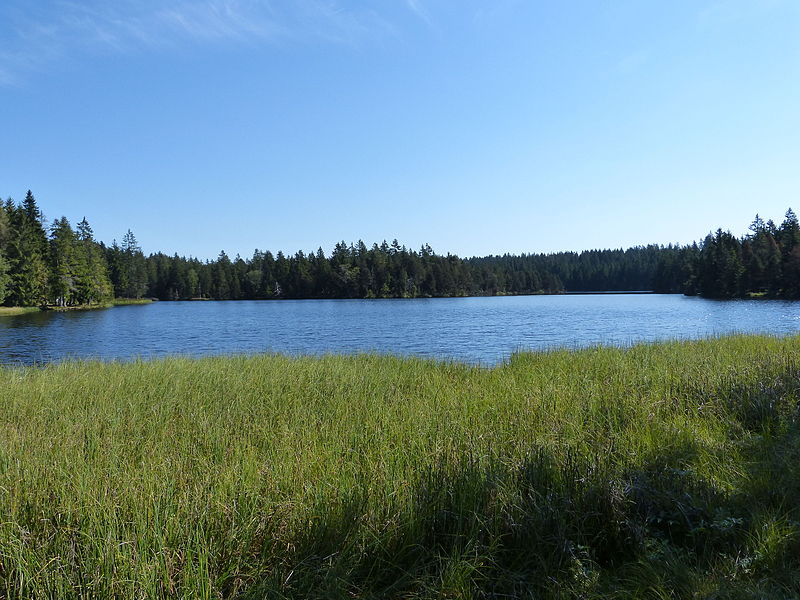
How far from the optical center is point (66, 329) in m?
37.0

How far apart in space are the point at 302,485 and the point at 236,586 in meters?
1.16

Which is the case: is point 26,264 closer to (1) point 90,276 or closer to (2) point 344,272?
(1) point 90,276

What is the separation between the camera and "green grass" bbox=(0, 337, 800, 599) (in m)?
3.30

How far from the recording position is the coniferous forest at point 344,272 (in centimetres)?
6284

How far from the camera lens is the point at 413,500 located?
4.23 m

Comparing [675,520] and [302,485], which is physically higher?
[302,485]

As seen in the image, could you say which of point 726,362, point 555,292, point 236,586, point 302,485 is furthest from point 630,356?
point 555,292

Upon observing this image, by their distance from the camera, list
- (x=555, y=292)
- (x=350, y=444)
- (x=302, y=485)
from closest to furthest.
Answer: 1. (x=302, y=485)
2. (x=350, y=444)
3. (x=555, y=292)

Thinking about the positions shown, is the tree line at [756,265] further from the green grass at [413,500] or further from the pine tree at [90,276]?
the pine tree at [90,276]

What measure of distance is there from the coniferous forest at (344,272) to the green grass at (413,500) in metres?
61.2

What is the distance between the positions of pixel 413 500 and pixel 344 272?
382 ft

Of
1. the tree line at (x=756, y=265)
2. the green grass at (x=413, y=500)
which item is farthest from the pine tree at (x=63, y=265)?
the tree line at (x=756, y=265)

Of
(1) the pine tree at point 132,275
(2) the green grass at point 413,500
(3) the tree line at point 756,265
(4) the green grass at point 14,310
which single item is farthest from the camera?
(1) the pine tree at point 132,275

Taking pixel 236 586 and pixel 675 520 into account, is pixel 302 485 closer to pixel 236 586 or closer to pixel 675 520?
pixel 236 586
